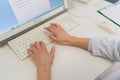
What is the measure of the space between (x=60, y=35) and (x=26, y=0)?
0.78 ft

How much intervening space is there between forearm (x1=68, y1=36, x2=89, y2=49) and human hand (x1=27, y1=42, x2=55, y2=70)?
97mm

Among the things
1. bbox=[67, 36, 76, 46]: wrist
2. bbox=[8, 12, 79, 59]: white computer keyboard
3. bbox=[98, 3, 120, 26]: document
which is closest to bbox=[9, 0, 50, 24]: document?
bbox=[8, 12, 79, 59]: white computer keyboard

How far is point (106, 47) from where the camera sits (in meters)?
0.84

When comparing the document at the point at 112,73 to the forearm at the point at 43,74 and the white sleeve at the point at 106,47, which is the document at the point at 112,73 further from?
Result: the forearm at the point at 43,74

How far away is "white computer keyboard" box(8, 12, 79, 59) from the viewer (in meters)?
0.87

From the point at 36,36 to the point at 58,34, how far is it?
0.11 m

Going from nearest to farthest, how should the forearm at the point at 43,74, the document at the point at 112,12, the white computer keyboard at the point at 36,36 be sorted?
the forearm at the point at 43,74, the white computer keyboard at the point at 36,36, the document at the point at 112,12

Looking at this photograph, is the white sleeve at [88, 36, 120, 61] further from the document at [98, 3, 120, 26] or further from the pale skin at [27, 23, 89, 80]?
the document at [98, 3, 120, 26]

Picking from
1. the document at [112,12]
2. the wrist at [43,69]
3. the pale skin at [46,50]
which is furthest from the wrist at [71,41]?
the document at [112,12]

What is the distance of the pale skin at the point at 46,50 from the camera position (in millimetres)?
789

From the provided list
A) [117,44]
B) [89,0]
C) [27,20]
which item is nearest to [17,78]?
[27,20]

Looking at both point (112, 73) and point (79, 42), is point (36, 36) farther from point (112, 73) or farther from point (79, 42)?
point (112, 73)

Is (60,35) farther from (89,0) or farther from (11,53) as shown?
(89,0)

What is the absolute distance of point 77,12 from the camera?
1123 millimetres
